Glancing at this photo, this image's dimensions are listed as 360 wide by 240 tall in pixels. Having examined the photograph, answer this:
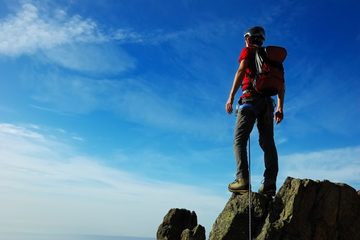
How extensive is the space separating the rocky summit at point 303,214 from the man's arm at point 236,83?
296 cm

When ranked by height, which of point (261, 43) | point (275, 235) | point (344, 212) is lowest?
point (275, 235)

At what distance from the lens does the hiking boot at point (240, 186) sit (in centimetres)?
1334

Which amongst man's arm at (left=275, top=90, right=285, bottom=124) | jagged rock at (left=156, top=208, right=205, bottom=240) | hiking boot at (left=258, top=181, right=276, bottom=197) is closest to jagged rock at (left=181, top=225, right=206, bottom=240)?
jagged rock at (left=156, top=208, right=205, bottom=240)

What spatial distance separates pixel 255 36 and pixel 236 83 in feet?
5.50

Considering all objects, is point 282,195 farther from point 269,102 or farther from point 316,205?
point 269,102

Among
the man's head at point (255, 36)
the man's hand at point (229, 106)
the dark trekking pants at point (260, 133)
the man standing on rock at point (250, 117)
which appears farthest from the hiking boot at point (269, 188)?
the man's head at point (255, 36)

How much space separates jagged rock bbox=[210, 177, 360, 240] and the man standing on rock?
2.13ft

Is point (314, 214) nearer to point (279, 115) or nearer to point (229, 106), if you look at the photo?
point (279, 115)

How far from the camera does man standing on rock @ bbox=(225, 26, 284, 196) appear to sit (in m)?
13.5

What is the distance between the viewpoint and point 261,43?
13773 mm

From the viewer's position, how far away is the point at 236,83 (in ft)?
45.0

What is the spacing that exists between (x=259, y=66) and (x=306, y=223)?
519 centimetres

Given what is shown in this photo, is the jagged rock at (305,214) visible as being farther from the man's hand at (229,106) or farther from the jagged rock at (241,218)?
the man's hand at (229,106)

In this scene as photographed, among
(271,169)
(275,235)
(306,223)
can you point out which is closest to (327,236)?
(306,223)
